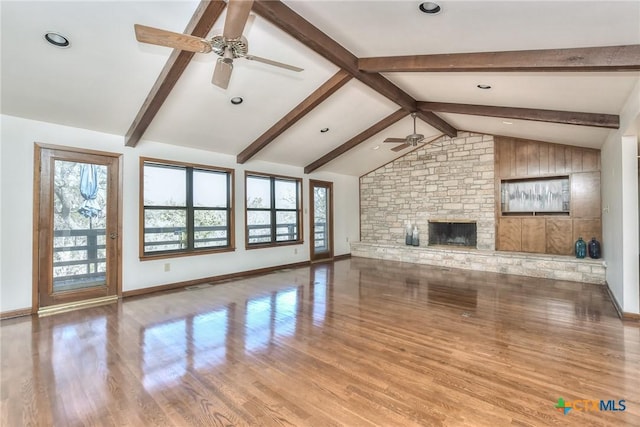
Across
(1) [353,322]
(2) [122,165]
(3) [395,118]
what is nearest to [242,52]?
(1) [353,322]

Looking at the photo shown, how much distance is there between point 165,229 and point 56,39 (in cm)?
319

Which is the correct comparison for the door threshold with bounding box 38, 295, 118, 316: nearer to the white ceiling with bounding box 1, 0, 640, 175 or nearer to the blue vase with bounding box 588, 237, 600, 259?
the white ceiling with bounding box 1, 0, 640, 175

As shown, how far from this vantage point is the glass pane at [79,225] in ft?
14.4

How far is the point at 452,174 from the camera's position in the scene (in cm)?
779

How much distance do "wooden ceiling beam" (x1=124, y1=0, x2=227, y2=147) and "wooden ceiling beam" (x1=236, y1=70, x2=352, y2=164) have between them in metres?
1.91

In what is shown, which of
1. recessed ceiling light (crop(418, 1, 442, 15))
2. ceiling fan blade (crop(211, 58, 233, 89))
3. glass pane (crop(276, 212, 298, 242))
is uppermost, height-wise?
recessed ceiling light (crop(418, 1, 442, 15))

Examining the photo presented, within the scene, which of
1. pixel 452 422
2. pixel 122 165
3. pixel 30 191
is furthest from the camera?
pixel 122 165

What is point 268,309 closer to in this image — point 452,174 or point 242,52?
point 242,52

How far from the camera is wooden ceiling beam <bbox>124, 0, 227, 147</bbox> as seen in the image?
9.37ft

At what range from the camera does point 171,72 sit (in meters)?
3.53

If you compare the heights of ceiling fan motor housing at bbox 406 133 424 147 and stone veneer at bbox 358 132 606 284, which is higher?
ceiling fan motor housing at bbox 406 133 424 147

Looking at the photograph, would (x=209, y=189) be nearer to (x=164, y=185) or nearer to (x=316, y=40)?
(x=164, y=185)

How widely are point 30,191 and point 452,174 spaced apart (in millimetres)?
8280

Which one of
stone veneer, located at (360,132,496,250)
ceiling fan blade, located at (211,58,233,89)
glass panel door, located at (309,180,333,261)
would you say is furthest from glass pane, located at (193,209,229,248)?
stone veneer, located at (360,132,496,250)
